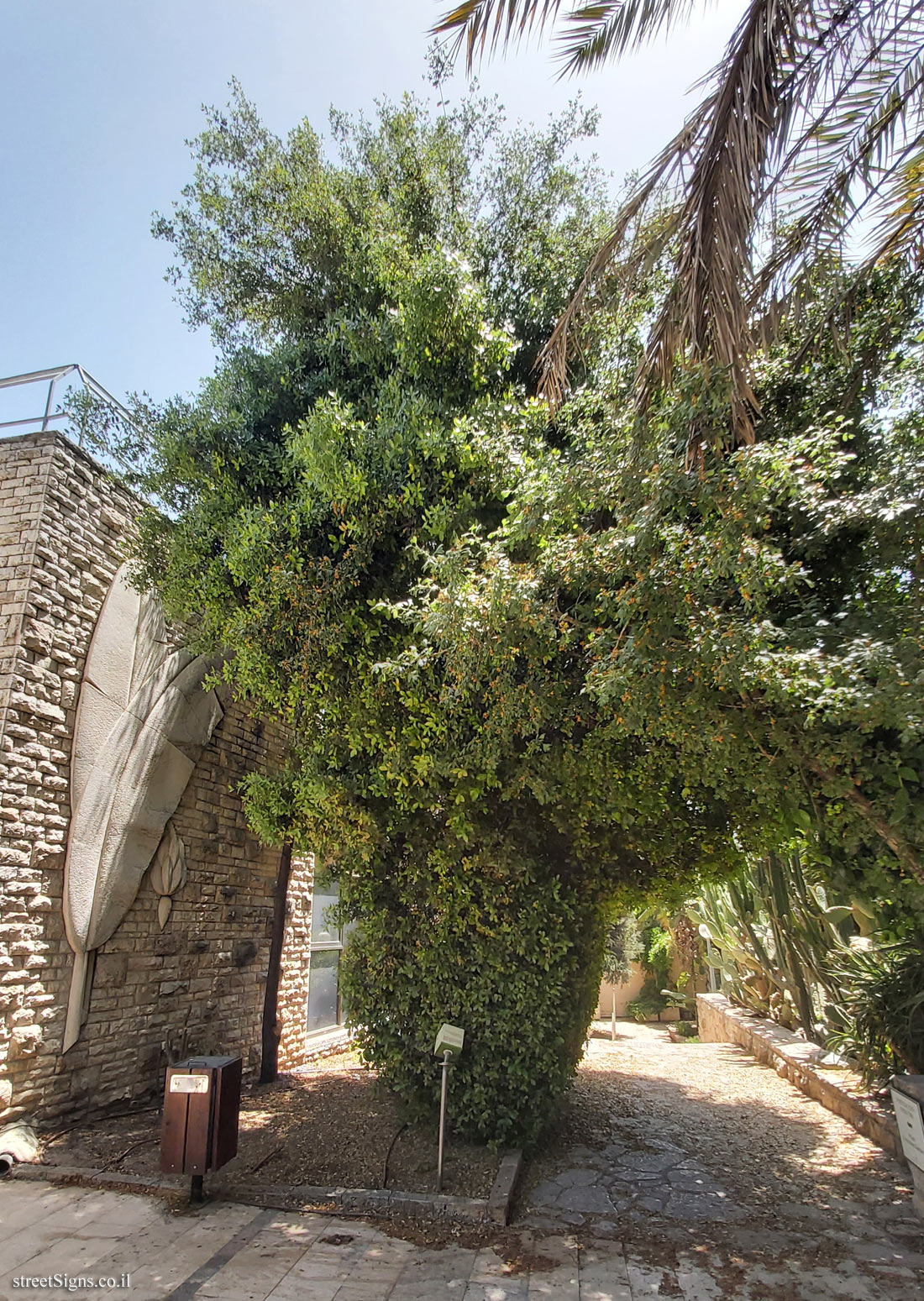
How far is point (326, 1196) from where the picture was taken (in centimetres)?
420

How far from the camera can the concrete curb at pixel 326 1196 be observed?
403cm

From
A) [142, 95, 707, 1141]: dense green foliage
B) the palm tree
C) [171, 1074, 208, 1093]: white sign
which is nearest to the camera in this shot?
the palm tree

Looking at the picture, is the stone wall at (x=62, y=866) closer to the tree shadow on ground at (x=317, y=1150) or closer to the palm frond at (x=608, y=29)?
the tree shadow on ground at (x=317, y=1150)

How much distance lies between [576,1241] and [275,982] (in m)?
4.63

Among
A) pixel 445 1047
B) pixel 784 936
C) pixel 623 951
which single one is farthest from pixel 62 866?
pixel 623 951

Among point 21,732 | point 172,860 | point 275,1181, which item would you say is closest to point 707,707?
point 275,1181

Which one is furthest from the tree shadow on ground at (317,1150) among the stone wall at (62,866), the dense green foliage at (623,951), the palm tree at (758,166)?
the dense green foliage at (623,951)

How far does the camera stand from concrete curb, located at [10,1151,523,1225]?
4031mm

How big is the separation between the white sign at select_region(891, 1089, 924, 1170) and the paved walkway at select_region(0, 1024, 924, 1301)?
0.36 meters

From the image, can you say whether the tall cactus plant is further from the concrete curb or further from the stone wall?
the stone wall

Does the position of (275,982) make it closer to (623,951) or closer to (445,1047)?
(445,1047)

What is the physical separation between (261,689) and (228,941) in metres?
3.80

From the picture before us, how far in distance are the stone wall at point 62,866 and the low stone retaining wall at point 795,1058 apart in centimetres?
587

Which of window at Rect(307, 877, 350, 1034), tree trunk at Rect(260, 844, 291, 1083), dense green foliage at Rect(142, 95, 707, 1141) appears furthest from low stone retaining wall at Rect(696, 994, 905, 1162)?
tree trunk at Rect(260, 844, 291, 1083)
